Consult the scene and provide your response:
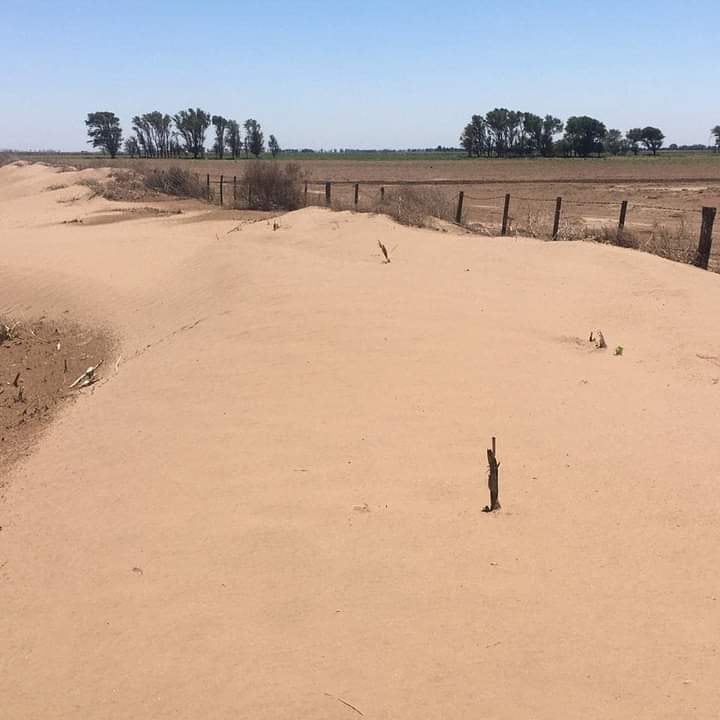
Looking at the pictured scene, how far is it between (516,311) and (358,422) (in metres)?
3.96

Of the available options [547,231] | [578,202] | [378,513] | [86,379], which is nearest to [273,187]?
[547,231]

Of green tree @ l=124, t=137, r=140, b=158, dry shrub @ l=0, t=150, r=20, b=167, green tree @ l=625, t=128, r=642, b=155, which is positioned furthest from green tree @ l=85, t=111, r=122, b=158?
green tree @ l=625, t=128, r=642, b=155

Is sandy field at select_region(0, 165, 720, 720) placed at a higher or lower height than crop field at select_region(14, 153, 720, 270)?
lower

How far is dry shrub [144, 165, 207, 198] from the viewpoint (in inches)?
1183

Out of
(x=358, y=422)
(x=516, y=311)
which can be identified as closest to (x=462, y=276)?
(x=516, y=311)

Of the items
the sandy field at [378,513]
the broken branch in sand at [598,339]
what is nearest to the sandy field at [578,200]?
the broken branch in sand at [598,339]

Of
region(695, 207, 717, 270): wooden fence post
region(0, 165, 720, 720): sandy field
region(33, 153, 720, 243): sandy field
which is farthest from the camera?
region(33, 153, 720, 243): sandy field

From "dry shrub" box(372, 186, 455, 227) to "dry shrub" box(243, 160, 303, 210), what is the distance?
3.72m

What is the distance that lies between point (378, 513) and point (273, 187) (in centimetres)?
2075

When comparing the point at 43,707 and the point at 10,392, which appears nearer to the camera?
the point at 43,707

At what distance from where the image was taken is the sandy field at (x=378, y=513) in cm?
380

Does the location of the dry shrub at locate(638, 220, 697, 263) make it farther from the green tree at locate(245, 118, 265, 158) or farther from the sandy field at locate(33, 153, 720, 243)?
the green tree at locate(245, 118, 265, 158)

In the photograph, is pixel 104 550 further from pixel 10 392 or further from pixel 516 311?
pixel 516 311

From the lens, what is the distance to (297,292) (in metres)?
10.3
